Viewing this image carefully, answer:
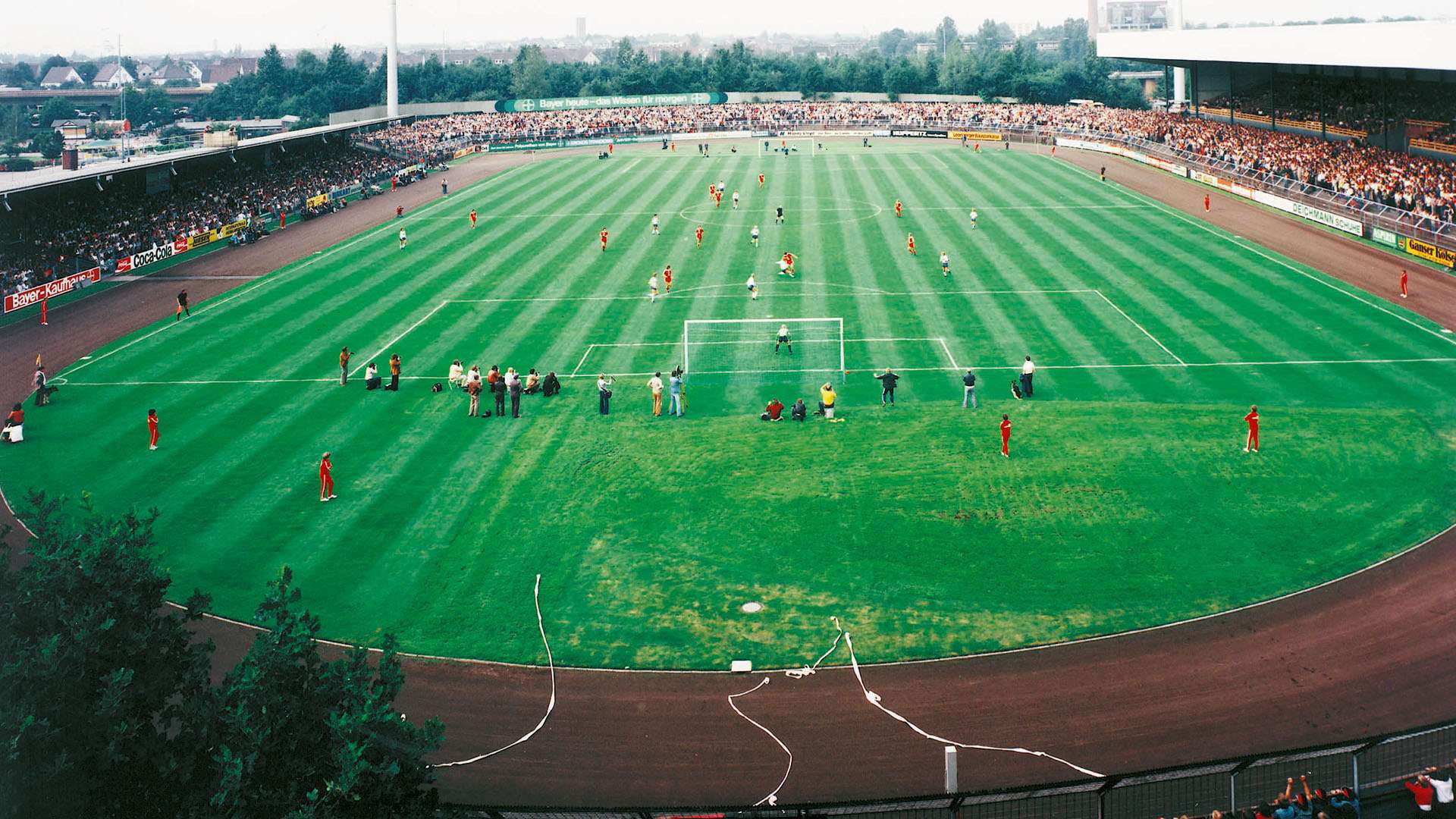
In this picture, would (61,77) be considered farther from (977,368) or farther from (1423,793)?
(1423,793)

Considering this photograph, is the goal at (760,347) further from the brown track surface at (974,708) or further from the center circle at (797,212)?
the center circle at (797,212)

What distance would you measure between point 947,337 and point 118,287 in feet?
135

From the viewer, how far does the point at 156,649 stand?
45.7 ft

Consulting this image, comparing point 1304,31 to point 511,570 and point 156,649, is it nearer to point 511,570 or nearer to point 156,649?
point 511,570

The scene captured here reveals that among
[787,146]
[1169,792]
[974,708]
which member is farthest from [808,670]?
[787,146]

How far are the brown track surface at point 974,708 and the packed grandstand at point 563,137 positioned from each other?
136 ft

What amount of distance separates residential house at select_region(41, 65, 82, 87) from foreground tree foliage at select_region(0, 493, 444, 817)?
186 meters

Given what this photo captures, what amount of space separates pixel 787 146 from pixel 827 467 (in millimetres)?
94189

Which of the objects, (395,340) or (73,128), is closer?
(395,340)

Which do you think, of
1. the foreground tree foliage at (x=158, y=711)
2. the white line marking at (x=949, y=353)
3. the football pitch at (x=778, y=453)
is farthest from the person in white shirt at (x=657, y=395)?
the foreground tree foliage at (x=158, y=711)

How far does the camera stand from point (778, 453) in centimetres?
3256

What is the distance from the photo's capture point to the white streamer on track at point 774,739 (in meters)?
17.4

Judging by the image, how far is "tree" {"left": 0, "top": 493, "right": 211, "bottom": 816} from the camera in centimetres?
1158

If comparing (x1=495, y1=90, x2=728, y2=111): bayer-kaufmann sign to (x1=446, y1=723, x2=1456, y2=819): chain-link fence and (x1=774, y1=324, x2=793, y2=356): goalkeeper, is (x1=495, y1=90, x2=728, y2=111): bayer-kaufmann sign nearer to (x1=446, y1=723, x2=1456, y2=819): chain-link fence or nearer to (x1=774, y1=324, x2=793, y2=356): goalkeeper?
(x1=774, y1=324, x2=793, y2=356): goalkeeper
